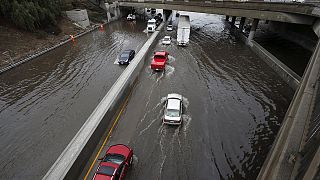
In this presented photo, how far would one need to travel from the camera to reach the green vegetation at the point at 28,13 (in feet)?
118

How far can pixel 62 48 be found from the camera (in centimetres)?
3706

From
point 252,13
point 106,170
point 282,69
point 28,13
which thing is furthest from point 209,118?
point 28,13

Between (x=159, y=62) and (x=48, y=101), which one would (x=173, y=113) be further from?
(x=48, y=101)

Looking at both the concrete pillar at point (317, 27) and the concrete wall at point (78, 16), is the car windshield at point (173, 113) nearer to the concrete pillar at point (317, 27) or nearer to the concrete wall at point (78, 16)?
the concrete pillar at point (317, 27)

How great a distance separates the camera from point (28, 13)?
36781 millimetres

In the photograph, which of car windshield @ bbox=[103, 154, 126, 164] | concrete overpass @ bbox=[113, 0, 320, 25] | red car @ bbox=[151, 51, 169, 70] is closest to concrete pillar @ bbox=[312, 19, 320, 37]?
concrete overpass @ bbox=[113, 0, 320, 25]

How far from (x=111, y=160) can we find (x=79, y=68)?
20.3m

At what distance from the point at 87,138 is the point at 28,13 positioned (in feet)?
112

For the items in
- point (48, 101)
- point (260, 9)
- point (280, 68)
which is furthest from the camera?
point (260, 9)

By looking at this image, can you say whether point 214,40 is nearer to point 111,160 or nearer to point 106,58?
point 106,58

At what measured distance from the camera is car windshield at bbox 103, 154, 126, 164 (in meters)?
12.8

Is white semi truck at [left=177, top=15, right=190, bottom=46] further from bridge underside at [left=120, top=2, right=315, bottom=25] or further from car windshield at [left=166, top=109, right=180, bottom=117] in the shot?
car windshield at [left=166, top=109, right=180, bottom=117]

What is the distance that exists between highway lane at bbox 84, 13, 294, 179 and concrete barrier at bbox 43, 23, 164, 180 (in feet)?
3.49

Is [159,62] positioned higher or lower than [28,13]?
lower
